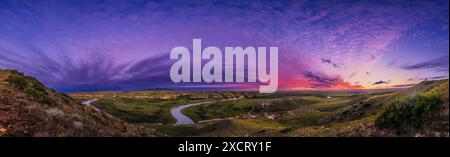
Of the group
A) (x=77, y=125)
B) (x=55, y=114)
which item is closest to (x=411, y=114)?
Answer: (x=77, y=125)

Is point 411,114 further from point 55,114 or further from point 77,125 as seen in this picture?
point 55,114

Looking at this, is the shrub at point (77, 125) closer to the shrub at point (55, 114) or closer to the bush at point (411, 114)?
the shrub at point (55, 114)

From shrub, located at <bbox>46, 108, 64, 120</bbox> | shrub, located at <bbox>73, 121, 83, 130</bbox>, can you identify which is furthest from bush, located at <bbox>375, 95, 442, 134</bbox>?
shrub, located at <bbox>46, 108, 64, 120</bbox>

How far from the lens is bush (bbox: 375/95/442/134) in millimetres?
15891

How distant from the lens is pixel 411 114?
1652cm

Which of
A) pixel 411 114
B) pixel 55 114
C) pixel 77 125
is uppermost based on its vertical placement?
pixel 55 114

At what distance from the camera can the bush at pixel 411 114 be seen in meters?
15.9

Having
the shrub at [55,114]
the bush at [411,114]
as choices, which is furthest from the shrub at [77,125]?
the bush at [411,114]

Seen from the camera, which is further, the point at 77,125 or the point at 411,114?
the point at 411,114
